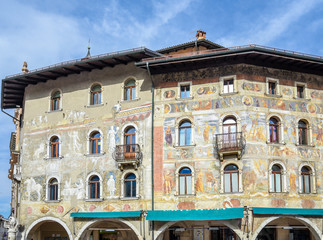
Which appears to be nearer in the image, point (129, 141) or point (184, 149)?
point (184, 149)

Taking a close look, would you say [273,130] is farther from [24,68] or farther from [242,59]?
[24,68]

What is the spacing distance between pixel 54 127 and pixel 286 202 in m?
15.0

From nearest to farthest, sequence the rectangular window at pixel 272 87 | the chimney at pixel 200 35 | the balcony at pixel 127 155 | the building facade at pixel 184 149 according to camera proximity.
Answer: the building facade at pixel 184 149 < the rectangular window at pixel 272 87 < the balcony at pixel 127 155 < the chimney at pixel 200 35

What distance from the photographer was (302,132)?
85.8 feet

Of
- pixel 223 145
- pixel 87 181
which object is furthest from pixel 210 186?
pixel 87 181

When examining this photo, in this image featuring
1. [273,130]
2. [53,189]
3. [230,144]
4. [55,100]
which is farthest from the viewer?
[55,100]

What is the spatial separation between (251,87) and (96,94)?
31.9ft

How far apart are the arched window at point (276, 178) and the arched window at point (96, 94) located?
11.3 m

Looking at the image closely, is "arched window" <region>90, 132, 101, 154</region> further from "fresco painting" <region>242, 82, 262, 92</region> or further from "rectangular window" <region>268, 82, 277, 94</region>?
"rectangular window" <region>268, 82, 277, 94</region>

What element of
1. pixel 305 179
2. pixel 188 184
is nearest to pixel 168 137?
pixel 188 184

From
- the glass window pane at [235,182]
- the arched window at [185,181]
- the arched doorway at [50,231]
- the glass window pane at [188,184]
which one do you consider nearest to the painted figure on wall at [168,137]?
the arched window at [185,181]

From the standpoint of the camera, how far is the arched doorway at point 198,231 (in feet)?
86.2

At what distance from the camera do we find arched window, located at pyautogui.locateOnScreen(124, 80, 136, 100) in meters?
28.0

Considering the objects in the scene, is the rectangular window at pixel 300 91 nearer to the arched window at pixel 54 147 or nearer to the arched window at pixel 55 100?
the arched window at pixel 55 100
